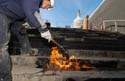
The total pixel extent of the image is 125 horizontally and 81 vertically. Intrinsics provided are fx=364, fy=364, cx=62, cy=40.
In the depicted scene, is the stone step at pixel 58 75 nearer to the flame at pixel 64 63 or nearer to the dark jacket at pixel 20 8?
the flame at pixel 64 63

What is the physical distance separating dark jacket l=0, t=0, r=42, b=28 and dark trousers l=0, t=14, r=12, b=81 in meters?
0.12

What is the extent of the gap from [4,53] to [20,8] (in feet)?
2.50

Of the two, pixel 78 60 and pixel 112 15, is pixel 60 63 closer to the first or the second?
pixel 78 60

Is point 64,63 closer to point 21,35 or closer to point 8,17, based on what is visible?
point 21,35

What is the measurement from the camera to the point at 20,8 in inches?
229

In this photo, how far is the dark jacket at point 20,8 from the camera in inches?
227

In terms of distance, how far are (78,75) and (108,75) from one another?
1.95 feet

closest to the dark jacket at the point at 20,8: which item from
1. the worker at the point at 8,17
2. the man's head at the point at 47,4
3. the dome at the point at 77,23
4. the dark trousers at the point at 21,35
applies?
Result: the worker at the point at 8,17

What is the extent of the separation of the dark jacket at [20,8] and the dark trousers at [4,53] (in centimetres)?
12

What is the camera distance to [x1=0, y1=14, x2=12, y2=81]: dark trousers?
568 cm

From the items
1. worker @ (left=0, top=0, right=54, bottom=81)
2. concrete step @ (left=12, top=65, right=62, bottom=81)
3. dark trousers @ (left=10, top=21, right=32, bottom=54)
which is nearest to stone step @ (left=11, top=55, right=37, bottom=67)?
dark trousers @ (left=10, top=21, right=32, bottom=54)

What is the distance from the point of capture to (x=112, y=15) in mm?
29406

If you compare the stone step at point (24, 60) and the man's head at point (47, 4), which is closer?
the man's head at point (47, 4)

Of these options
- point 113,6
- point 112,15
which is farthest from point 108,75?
point 113,6
